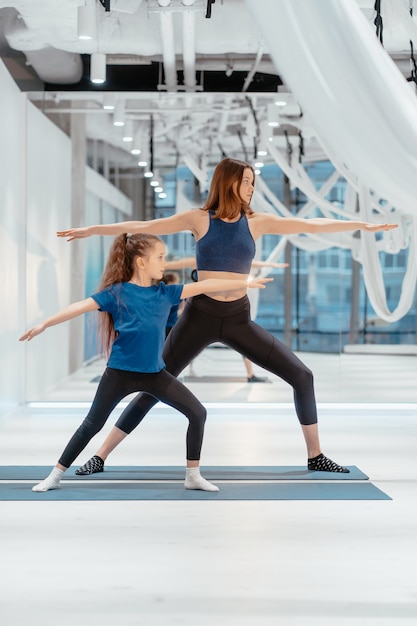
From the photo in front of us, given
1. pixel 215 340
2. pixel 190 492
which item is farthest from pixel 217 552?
pixel 215 340

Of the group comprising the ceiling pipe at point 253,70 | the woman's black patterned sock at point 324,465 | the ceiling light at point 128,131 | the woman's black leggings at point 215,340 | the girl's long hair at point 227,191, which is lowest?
the woman's black patterned sock at point 324,465

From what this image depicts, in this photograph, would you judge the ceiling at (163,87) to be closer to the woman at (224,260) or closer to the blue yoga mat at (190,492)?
the woman at (224,260)

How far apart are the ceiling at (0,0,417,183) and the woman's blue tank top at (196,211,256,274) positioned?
3.00 metres

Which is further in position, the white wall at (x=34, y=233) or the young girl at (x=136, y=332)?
the white wall at (x=34, y=233)

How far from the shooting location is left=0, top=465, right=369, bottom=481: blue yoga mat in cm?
441

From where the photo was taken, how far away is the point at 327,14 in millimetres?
2072

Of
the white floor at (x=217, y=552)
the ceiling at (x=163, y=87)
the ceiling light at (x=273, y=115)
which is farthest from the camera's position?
the ceiling light at (x=273, y=115)

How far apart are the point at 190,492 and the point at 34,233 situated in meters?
3.74

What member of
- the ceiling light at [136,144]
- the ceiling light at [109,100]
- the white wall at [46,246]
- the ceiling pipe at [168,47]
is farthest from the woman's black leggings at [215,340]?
the ceiling light at [109,100]

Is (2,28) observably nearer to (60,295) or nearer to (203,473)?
(60,295)

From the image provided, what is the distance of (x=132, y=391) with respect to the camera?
3.98 m

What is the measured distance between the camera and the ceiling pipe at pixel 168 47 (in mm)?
6332

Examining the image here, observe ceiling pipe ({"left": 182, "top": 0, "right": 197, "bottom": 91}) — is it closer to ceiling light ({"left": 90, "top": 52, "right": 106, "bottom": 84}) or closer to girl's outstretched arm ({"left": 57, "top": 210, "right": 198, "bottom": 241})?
ceiling light ({"left": 90, "top": 52, "right": 106, "bottom": 84})

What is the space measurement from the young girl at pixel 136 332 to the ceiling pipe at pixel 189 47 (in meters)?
2.45
